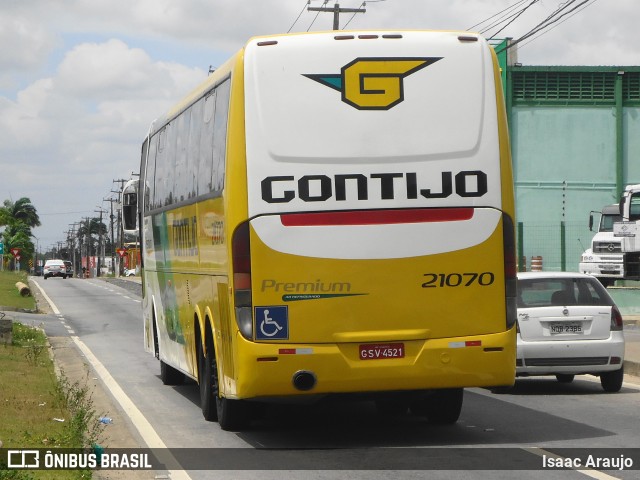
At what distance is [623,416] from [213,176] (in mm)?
5056

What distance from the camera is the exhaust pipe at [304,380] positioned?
11.1 metres

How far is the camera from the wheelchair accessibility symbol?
11156 mm

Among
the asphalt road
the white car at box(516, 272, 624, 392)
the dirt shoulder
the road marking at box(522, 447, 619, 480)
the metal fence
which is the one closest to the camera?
the road marking at box(522, 447, 619, 480)

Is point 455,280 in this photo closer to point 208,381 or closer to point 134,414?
point 208,381

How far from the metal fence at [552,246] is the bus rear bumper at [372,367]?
29.7 metres

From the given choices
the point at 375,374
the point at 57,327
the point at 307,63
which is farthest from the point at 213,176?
the point at 57,327

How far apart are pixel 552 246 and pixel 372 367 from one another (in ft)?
111

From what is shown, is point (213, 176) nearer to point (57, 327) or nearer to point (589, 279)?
point (589, 279)

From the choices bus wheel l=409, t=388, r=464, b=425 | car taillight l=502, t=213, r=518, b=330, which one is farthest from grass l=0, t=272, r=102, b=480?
car taillight l=502, t=213, r=518, b=330

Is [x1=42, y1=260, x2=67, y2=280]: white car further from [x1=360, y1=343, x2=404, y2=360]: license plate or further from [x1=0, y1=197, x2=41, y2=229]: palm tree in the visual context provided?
[x1=360, y1=343, x2=404, y2=360]: license plate

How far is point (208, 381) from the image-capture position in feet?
44.3

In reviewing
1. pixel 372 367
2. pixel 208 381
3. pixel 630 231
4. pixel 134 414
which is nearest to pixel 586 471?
pixel 372 367

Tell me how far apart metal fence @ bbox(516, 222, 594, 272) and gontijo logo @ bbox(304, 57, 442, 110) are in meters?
29.8

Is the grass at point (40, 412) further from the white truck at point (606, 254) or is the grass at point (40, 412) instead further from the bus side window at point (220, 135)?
the white truck at point (606, 254)
